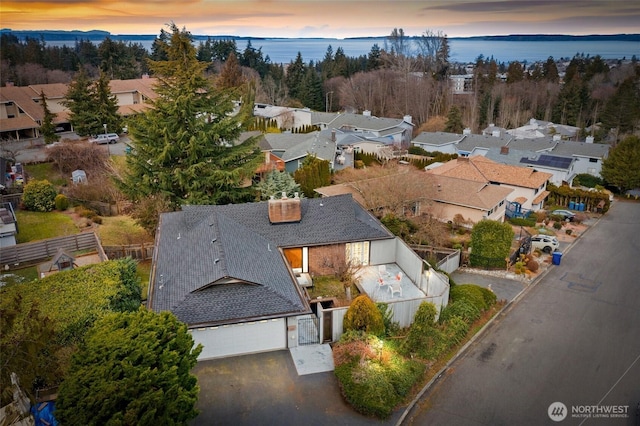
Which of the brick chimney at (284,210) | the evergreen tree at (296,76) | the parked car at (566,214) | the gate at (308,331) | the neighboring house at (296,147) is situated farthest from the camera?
the evergreen tree at (296,76)

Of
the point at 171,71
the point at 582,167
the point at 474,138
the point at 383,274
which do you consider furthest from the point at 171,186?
the point at 582,167

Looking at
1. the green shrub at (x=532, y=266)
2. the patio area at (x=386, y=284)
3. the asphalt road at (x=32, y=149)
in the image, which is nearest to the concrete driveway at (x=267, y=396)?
the patio area at (x=386, y=284)

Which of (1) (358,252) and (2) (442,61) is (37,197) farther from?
(2) (442,61)

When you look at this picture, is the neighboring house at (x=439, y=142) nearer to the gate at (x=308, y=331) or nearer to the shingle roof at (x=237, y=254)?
the shingle roof at (x=237, y=254)

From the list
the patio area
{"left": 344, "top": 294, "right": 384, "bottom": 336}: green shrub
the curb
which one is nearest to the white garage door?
{"left": 344, "top": 294, "right": 384, "bottom": 336}: green shrub

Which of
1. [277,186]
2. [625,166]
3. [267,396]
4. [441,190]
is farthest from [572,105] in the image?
[267,396]
